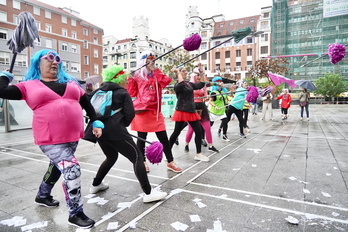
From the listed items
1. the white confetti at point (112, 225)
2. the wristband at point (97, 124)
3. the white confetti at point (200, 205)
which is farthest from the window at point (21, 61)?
the white confetti at point (200, 205)

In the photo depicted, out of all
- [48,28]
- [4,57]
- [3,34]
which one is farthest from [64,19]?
[4,57]

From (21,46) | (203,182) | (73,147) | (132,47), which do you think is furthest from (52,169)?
(132,47)

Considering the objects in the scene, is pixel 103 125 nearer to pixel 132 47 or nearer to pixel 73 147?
pixel 73 147

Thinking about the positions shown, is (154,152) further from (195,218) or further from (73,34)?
(73,34)

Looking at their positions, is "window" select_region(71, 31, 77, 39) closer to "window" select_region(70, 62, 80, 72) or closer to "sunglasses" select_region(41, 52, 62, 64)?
"window" select_region(70, 62, 80, 72)

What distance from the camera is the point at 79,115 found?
245 cm

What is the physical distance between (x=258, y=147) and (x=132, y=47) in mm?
69245

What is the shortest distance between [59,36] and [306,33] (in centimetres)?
4482

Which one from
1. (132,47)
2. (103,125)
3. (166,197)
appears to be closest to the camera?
(103,125)

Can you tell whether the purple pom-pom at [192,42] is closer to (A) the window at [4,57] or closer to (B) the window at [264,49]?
(A) the window at [4,57]

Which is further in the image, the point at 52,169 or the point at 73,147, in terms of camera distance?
the point at 52,169

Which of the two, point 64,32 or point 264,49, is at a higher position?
point 64,32

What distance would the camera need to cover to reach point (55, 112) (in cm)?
224

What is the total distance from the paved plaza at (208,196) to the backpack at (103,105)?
3.48 feet
